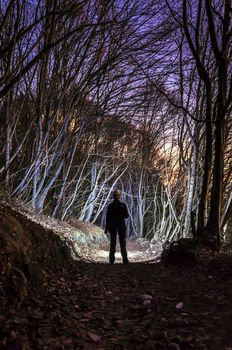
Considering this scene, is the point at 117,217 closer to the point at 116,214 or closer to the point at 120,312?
the point at 116,214

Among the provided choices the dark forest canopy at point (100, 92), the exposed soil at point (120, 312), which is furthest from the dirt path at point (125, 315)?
the dark forest canopy at point (100, 92)

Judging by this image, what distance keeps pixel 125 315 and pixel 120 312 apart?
0.42 feet

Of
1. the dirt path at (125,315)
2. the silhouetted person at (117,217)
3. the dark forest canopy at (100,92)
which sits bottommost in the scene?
the dirt path at (125,315)

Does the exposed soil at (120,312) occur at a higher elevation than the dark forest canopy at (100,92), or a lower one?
lower

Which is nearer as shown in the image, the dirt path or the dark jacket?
the dirt path

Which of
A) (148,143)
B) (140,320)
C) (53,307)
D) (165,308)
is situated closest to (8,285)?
(53,307)

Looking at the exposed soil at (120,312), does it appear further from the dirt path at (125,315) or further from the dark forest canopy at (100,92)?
the dark forest canopy at (100,92)

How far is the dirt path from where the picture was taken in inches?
126

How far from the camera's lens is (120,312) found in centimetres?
428

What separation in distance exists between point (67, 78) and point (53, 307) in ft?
30.4

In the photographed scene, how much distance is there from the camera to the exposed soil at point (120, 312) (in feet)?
10.6

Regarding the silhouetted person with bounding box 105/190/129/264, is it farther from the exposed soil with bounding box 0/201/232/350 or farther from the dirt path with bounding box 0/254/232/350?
the dirt path with bounding box 0/254/232/350

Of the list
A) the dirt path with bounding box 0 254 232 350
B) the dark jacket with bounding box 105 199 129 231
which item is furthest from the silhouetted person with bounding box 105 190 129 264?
the dirt path with bounding box 0 254 232 350

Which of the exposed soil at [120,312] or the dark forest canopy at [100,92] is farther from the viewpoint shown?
the dark forest canopy at [100,92]
